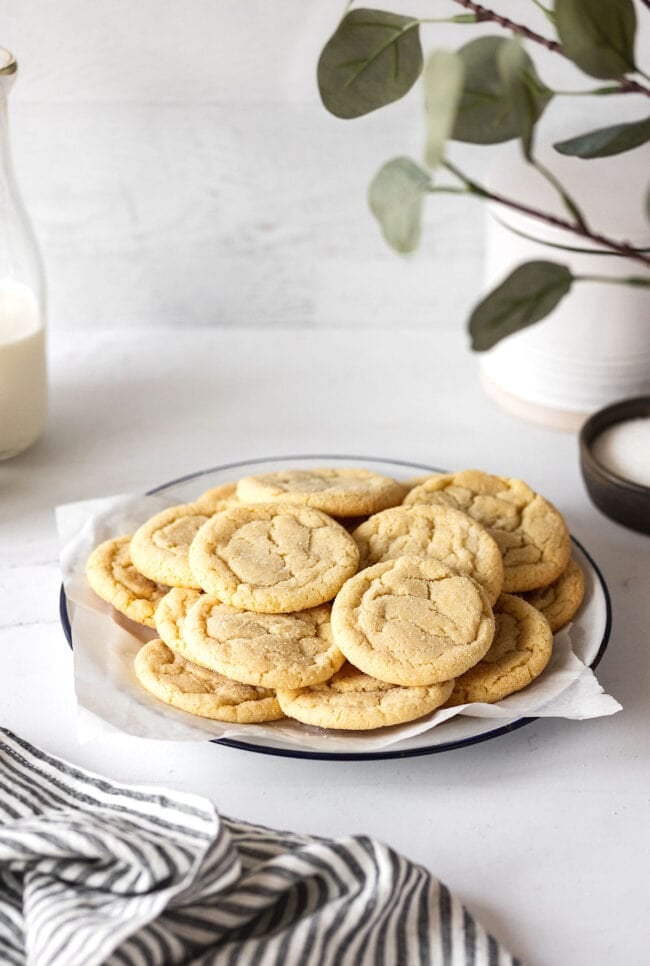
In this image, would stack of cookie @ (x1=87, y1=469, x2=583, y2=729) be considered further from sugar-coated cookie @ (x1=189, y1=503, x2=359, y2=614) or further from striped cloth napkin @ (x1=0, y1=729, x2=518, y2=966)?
striped cloth napkin @ (x1=0, y1=729, x2=518, y2=966)

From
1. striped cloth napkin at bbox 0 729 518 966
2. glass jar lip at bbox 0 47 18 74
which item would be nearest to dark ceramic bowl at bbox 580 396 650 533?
striped cloth napkin at bbox 0 729 518 966

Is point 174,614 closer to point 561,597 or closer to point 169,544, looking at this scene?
point 169,544

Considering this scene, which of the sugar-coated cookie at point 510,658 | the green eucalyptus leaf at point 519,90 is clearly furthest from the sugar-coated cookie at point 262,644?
the green eucalyptus leaf at point 519,90

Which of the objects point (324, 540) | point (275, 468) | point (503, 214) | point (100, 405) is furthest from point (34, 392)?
point (503, 214)

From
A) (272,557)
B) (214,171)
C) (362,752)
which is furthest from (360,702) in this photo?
(214,171)

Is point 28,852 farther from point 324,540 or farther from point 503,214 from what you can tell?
point 503,214
